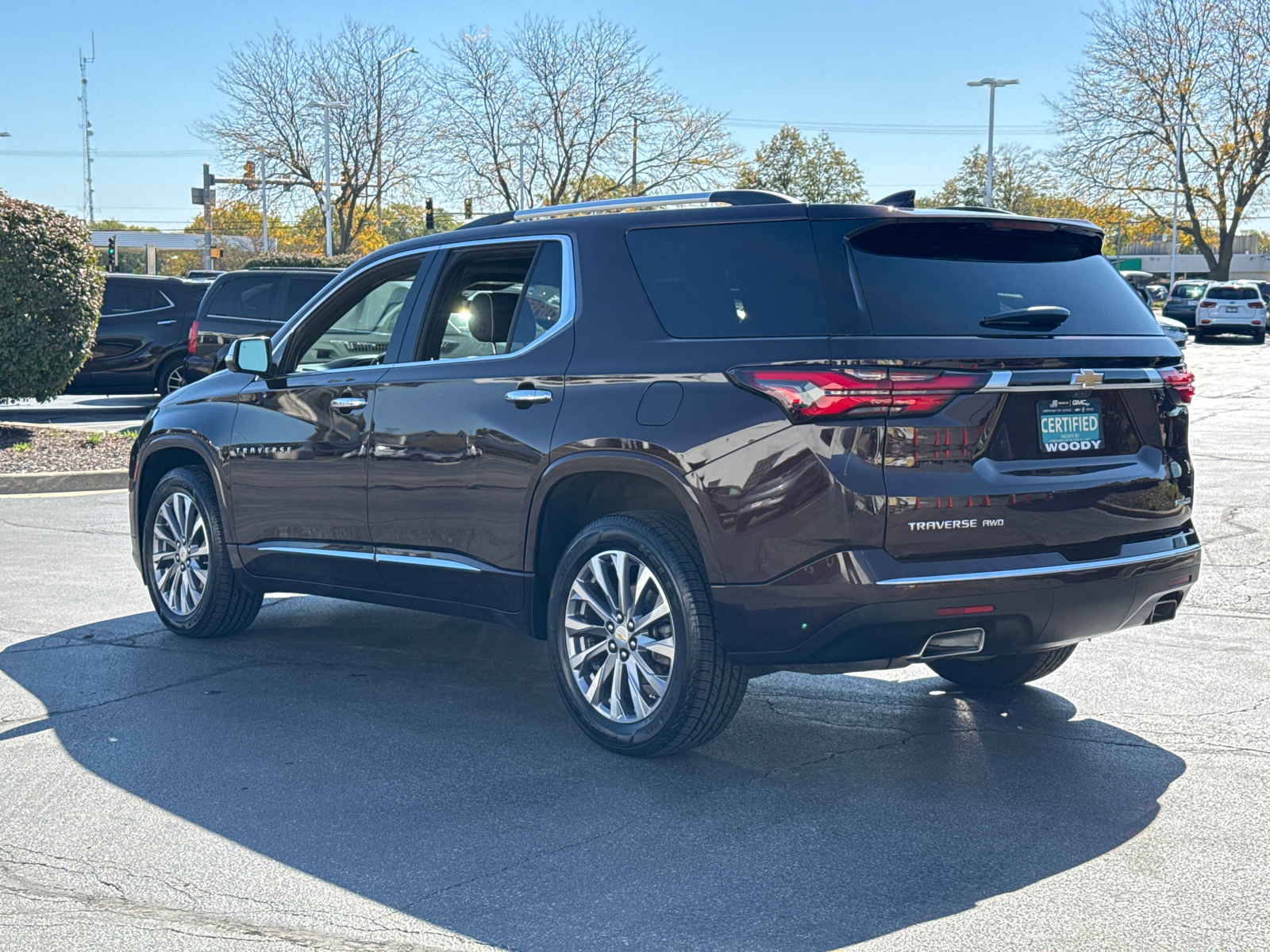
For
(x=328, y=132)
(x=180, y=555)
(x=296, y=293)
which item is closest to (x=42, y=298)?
(x=296, y=293)

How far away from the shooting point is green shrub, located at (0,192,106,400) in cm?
1386

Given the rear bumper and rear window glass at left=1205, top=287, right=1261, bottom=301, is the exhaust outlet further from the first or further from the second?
rear window glass at left=1205, top=287, right=1261, bottom=301

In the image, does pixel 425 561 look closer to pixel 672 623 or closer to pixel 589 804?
pixel 672 623

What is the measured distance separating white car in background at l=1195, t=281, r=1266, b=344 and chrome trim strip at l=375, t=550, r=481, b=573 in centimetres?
4282

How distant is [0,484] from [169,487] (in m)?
6.41

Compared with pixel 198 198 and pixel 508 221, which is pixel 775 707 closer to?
pixel 508 221

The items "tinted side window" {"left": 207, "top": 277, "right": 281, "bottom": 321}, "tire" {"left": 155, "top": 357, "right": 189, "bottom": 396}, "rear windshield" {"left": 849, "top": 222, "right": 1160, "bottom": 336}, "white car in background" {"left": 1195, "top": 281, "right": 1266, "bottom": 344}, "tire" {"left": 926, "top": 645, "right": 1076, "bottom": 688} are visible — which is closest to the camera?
"rear windshield" {"left": 849, "top": 222, "right": 1160, "bottom": 336}

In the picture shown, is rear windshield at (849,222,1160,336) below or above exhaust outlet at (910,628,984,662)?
above

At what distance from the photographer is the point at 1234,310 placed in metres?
43.6

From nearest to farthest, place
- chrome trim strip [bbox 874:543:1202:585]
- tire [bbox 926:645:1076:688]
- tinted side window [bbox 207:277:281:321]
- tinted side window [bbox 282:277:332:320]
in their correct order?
chrome trim strip [bbox 874:543:1202:585] → tire [bbox 926:645:1076:688] → tinted side window [bbox 282:277:332:320] → tinted side window [bbox 207:277:281:321]

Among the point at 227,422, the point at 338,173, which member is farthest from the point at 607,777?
the point at 338,173

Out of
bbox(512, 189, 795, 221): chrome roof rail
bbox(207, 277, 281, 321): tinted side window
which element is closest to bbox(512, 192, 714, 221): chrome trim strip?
bbox(512, 189, 795, 221): chrome roof rail

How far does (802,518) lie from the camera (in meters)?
4.29

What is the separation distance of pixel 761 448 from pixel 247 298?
1462 centimetres
